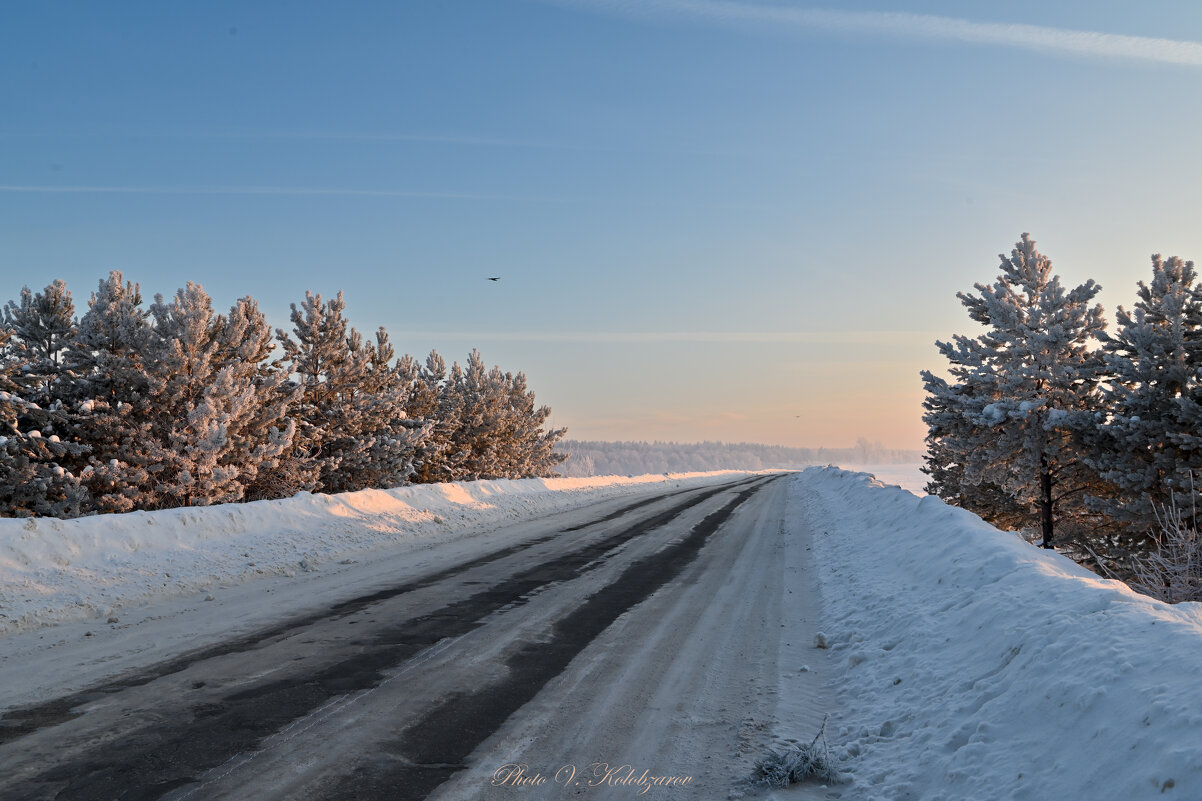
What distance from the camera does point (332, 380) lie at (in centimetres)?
3139

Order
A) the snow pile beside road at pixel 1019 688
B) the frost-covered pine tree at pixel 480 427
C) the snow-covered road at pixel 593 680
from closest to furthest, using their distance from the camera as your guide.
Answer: the snow pile beside road at pixel 1019 688 → the snow-covered road at pixel 593 680 → the frost-covered pine tree at pixel 480 427

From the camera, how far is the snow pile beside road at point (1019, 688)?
3.39 meters

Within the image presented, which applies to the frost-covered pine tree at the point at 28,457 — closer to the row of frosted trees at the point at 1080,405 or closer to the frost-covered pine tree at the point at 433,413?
the frost-covered pine tree at the point at 433,413

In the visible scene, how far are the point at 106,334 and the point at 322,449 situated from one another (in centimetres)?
995

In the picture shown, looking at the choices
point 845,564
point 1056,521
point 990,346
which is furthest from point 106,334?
point 1056,521

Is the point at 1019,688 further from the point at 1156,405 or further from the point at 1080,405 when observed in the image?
the point at 1080,405

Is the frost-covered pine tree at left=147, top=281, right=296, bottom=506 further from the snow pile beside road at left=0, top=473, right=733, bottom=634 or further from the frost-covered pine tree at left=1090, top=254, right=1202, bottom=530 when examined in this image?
the frost-covered pine tree at left=1090, top=254, right=1202, bottom=530

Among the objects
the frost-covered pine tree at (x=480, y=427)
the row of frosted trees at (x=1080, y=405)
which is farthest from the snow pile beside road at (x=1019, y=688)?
the frost-covered pine tree at (x=480, y=427)

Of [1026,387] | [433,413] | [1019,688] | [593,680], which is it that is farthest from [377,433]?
[1019,688]

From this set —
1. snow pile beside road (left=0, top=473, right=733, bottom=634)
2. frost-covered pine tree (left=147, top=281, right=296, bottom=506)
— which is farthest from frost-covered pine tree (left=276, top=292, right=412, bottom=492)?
snow pile beside road (left=0, top=473, right=733, bottom=634)

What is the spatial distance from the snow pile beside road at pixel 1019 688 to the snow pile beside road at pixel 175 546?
27.9 ft

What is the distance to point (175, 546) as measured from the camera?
10.6 meters

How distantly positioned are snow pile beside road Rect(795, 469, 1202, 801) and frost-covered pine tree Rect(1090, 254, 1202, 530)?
429 inches

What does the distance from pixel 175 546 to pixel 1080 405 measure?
23.5 metres
